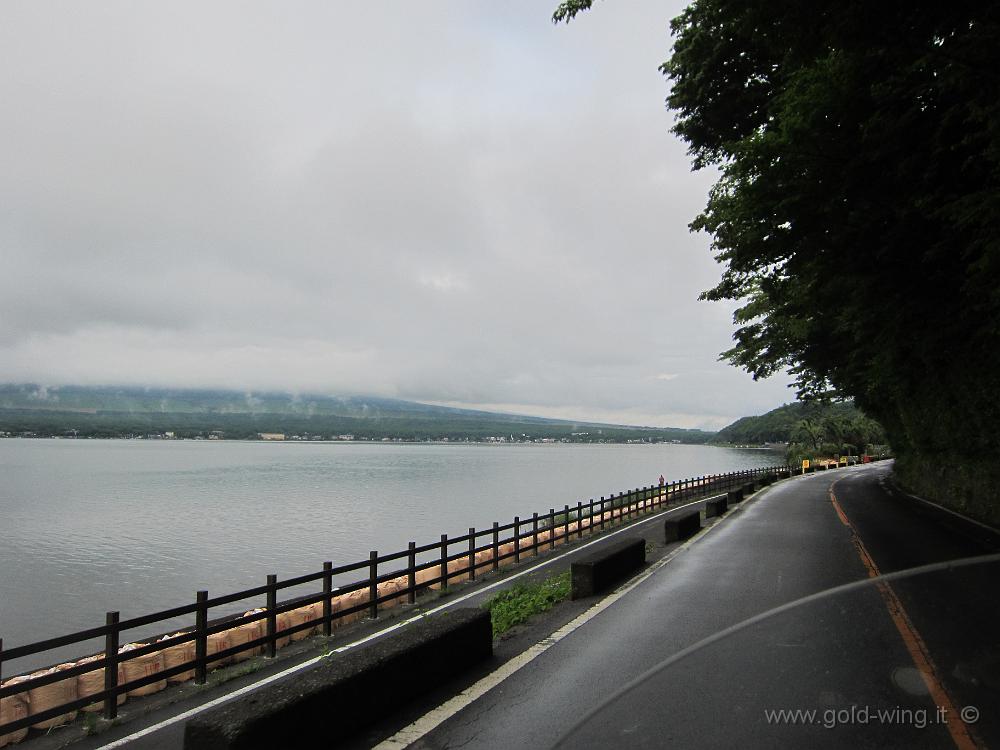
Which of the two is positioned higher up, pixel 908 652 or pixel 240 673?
pixel 908 652

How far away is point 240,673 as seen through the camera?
855 centimetres

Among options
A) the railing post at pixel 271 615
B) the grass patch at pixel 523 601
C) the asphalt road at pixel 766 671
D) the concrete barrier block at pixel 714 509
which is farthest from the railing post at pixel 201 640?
the concrete barrier block at pixel 714 509

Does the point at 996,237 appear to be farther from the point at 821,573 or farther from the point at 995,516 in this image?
the point at 995,516

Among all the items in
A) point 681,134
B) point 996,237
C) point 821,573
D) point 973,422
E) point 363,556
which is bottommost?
point 363,556

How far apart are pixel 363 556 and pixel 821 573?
27.0 metres

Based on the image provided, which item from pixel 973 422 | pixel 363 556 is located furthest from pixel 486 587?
pixel 363 556

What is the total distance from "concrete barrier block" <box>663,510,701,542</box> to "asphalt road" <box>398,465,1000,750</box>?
4.76 metres

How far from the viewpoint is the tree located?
848 centimetres

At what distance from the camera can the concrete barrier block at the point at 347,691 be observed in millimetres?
4273

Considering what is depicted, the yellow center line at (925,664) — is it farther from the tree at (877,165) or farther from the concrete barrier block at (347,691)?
the tree at (877,165)

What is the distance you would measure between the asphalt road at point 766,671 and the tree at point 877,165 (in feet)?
16.6

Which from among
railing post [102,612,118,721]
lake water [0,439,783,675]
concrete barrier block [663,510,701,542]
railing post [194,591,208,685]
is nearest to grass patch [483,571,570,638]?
railing post [194,591,208,685]

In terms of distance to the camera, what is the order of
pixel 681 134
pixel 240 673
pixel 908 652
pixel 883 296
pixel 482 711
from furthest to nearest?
pixel 681 134 < pixel 883 296 < pixel 240 673 < pixel 908 652 < pixel 482 711

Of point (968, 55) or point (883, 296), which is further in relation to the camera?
point (883, 296)
